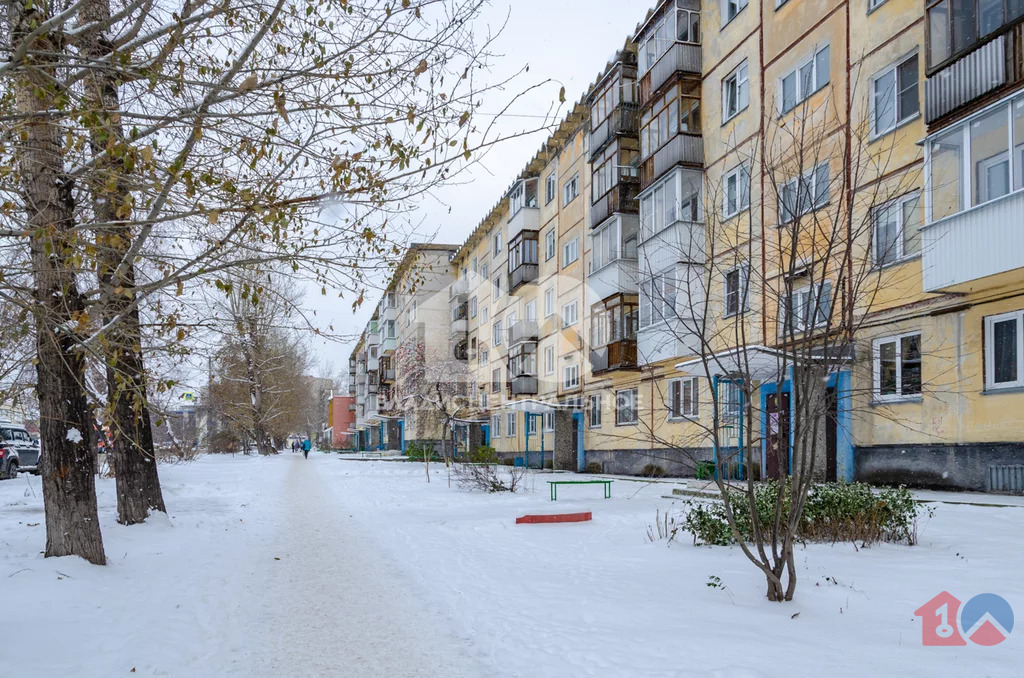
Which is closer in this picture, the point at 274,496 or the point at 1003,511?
the point at 1003,511

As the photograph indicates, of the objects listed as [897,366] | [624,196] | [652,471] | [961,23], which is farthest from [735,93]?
[652,471]

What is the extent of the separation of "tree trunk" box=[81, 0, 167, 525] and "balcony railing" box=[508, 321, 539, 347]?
81.3 ft

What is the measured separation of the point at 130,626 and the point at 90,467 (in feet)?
9.22

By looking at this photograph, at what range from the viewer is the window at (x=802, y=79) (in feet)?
58.1

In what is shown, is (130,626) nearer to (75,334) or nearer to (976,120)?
(75,334)

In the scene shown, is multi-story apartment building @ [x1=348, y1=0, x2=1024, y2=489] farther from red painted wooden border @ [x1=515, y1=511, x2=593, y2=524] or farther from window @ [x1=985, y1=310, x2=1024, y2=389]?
red painted wooden border @ [x1=515, y1=511, x2=593, y2=524]

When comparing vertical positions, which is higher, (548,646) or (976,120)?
(976,120)

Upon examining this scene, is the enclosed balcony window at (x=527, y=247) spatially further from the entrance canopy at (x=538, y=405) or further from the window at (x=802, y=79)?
the window at (x=802, y=79)

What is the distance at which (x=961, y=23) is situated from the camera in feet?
44.7

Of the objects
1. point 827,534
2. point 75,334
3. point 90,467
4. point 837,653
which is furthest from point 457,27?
point 827,534

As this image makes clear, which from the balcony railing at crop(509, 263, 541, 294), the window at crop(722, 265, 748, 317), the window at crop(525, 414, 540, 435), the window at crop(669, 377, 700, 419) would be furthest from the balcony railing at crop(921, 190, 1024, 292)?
the window at crop(525, 414, 540, 435)

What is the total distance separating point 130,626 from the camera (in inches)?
234

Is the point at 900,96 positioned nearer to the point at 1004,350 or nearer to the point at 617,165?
the point at 1004,350

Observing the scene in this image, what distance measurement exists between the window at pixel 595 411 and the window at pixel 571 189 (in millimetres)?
8202
